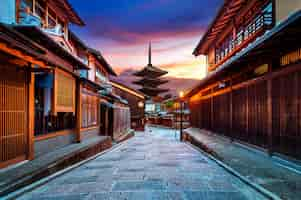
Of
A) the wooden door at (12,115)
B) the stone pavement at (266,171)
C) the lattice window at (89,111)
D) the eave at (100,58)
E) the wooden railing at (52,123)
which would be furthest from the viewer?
the eave at (100,58)

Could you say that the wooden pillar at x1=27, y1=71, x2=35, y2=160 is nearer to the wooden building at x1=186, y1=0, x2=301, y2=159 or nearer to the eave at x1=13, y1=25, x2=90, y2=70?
the eave at x1=13, y1=25, x2=90, y2=70

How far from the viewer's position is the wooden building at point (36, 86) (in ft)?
22.5

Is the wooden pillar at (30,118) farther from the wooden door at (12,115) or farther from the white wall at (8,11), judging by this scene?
the white wall at (8,11)

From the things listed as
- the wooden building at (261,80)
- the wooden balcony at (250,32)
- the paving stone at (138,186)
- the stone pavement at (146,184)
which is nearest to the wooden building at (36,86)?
the stone pavement at (146,184)

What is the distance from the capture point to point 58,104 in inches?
387

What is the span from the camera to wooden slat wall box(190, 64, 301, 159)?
273 inches

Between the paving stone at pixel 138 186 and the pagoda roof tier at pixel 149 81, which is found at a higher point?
the pagoda roof tier at pixel 149 81

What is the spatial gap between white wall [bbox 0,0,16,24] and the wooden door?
8.91 feet

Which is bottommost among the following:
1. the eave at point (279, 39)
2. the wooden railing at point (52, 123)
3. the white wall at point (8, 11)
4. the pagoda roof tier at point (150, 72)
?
the wooden railing at point (52, 123)

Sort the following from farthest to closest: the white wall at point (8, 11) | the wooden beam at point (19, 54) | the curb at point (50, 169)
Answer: the white wall at point (8, 11), the wooden beam at point (19, 54), the curb at point (50, 169)

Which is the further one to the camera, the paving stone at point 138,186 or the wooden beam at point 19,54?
the wooden beam at point 19,54

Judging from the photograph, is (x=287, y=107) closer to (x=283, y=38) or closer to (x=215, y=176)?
(x=283, y=38)

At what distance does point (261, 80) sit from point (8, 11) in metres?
10.2

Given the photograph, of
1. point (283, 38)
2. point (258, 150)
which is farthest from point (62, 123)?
point (283, 38)
